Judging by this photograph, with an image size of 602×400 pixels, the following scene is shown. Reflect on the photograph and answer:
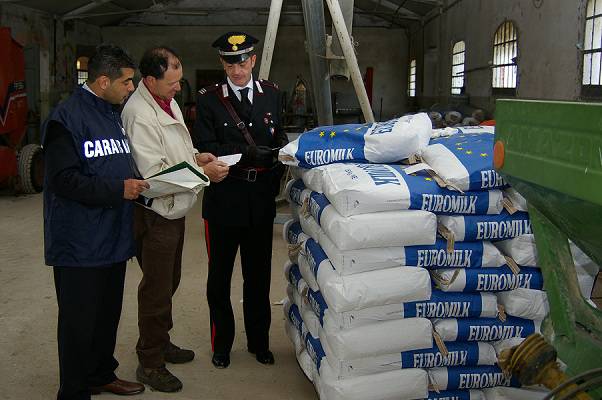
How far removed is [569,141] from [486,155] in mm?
1407

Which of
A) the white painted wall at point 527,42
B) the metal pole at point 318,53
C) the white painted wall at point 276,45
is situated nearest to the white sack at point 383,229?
the metal pole at point 318,53

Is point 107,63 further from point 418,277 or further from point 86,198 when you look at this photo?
point 418,277

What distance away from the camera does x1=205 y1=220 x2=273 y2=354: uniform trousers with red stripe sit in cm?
323

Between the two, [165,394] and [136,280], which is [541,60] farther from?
[165,394]

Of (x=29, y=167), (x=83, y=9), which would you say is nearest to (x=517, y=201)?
(x=29, y=167)

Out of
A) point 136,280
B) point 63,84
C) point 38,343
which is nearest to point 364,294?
point 38,343

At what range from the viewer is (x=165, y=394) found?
3.02 m

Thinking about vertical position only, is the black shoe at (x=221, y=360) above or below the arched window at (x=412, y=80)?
below

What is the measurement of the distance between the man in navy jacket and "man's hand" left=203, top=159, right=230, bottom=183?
37 centimetres

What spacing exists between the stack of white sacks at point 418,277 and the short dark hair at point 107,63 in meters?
0.90

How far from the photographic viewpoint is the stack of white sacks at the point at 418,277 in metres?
2.49

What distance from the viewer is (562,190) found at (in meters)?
1.31

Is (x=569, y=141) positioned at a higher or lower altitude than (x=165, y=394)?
higher

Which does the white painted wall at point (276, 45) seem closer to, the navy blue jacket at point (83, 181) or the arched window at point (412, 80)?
the arched window at point (412, 80)
